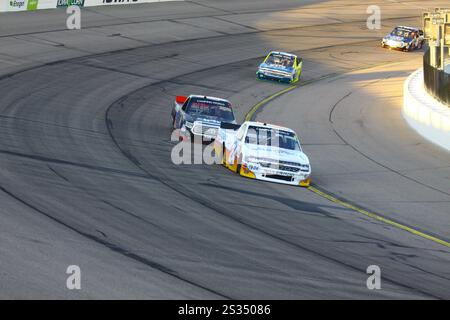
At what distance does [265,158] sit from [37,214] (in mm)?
7666

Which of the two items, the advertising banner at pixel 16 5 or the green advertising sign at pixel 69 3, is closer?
the advertising banner at pixel 16 5

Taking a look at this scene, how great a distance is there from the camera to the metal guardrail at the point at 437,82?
3400cm

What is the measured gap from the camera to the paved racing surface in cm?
1634

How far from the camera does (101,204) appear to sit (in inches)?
797

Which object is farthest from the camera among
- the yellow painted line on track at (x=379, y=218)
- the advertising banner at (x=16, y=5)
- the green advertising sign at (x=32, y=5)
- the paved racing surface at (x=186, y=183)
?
the green advertising sign at (x=32, y=5)

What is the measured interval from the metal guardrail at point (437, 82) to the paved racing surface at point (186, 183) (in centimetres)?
165

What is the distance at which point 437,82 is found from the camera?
116 feet

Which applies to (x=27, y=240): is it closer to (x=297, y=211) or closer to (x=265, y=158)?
(x=297, y=211)

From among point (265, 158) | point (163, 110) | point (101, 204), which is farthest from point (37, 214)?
point (163, 110)

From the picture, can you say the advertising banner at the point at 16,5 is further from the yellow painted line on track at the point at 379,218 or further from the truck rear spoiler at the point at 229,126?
the yellow painted line on track at the point at 379,218

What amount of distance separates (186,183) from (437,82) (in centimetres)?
1471
